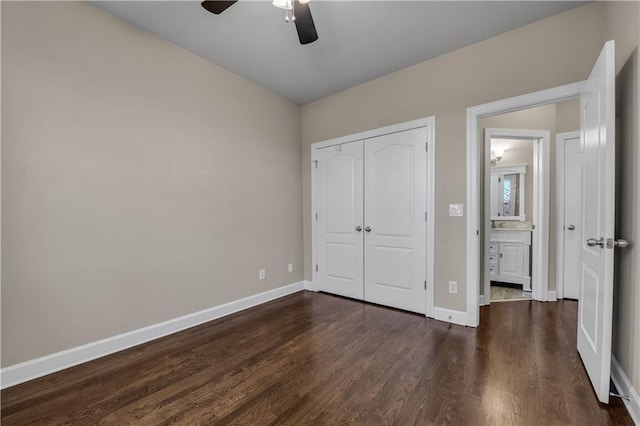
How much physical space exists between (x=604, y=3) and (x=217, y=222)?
153 inches

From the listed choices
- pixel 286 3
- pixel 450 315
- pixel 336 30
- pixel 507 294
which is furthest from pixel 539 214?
pixel 286 3

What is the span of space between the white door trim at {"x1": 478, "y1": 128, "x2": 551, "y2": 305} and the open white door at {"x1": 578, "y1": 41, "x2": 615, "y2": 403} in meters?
1.33

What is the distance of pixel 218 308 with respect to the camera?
10.1ft

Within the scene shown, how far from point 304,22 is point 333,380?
8.37 ft

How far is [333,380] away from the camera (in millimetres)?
1898

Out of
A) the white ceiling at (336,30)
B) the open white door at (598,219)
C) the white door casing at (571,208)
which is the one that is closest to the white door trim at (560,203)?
the white door casing at (571,208)

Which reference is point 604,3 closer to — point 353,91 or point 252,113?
point 353,91

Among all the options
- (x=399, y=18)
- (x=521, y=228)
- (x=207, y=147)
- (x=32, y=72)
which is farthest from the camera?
(x=521, y=228)

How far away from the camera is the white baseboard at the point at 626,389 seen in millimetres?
1474

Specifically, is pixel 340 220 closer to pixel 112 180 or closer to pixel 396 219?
pixel 396 219

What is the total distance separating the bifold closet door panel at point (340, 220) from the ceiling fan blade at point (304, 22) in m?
1.64

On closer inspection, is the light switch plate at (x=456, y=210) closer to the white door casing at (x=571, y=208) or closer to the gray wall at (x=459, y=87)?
the gray wall at (x=459, y=87)

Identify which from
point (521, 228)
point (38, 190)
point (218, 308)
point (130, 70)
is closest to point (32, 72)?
point (130, 70)

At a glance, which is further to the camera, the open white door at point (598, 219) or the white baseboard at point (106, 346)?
the white baseboard at point (106, 346)
